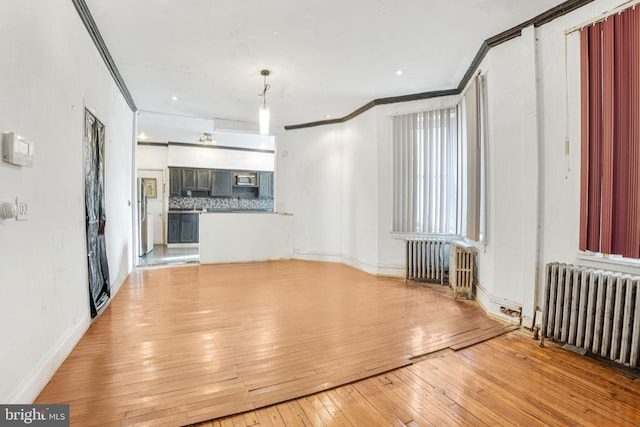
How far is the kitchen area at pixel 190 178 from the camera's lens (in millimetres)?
8516

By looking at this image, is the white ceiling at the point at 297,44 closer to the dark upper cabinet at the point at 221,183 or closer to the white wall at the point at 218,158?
the white wall at the point at 218,158

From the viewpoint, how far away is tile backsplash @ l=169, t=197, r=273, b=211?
907 centimetres

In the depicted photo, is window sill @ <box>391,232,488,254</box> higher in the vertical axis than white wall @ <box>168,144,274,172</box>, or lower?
lower

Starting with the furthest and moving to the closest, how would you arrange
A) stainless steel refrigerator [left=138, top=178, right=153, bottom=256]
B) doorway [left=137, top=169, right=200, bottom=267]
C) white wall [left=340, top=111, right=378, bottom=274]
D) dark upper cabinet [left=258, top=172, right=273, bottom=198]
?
dark upper cabinet [left=258, top=172, right=273, bottom=198]
doorway [left=137, top=169, right=200, bottom=267]
stainless steel refrigerator [left=138, top=178, right=153, bottom=256]
white wall [left=340, top=111, right=378, bottom=274]

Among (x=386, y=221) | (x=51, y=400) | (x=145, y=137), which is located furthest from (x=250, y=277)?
(x=145, y=137)

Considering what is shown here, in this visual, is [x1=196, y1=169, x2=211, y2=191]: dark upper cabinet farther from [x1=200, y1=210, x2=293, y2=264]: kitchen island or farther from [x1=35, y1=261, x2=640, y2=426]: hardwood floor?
[x1=35, y1=261, x2=640, y2=426]: hardwood floor

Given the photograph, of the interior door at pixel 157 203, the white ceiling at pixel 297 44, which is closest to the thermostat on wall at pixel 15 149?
the white ceiling at pixel 297 44

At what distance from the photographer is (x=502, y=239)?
3340mm

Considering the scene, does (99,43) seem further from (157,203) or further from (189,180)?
(157,203)

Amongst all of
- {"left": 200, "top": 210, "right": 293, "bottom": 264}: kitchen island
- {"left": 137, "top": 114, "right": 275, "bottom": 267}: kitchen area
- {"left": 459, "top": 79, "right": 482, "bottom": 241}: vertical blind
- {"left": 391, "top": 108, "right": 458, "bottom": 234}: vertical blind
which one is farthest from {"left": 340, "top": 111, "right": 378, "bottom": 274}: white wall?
{"left": 137, "top": 114, "right": 275, "bottom": 267}: kitchen area

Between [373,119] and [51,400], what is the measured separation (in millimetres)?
5365

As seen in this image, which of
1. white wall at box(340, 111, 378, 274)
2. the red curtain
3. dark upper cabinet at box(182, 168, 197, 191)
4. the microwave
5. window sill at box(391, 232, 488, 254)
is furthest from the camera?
the microwave

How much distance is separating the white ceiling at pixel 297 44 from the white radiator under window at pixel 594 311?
8.23 ft

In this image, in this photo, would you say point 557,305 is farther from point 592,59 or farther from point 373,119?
point 373,119
